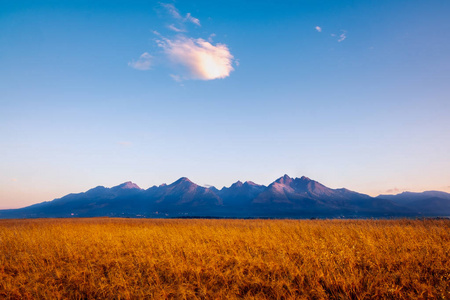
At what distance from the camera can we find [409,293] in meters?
7.67

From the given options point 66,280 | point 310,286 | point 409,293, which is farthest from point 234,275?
point 66,280

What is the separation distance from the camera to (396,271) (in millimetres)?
8953

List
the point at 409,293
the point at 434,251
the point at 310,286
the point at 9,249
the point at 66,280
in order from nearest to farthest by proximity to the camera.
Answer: the point at 409,293
the point at 310,286
the point at 66,280
the point at 434,251
the point at 9,249

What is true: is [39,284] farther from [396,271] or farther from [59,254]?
[396,271]

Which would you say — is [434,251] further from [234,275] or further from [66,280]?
[66,280]

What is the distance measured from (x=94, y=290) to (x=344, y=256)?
8.57m

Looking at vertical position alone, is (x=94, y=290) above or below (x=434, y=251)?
below

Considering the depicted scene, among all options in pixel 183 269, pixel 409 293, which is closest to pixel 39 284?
pixel 183 269

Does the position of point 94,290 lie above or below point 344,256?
below

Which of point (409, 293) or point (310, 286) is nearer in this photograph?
point (409, 293)

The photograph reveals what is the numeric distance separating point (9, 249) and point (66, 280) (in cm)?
701

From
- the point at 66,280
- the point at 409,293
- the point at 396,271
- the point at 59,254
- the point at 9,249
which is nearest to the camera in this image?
the point at 409,293

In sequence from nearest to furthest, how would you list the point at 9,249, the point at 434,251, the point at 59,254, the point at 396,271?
the point at 396,271 → the point at 434,251 → the point at 59,254 → the point at 9,249

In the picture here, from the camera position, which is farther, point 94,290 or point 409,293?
point 94,290
